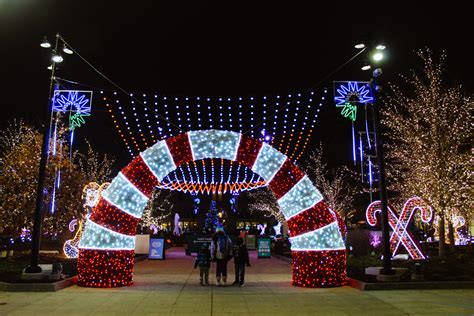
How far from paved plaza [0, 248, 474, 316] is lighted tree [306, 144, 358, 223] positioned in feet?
96.2

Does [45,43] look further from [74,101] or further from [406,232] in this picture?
[406,232]

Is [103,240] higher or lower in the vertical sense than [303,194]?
lower

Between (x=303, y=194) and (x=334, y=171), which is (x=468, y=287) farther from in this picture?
(x=334, y=171)

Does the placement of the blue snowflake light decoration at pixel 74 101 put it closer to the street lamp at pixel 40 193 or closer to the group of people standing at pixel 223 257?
the street lamp at pixel 40 193

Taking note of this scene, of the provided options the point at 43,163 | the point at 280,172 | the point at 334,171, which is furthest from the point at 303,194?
the point at 334,171

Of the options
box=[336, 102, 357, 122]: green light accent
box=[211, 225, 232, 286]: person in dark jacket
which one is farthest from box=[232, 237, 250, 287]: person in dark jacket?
box=[336, 102, 357, 122]: green light accent

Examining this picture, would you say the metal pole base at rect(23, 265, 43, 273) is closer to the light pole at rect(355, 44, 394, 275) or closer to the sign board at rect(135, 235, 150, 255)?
the light pole at rect(355, 44, 394, 275)

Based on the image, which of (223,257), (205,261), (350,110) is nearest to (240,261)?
(223,257)

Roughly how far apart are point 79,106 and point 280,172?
24.1 ft

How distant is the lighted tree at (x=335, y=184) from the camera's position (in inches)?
1619

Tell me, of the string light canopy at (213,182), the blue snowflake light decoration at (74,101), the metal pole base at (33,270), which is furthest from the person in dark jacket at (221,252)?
the blue snowflake light decoration at (74,101)

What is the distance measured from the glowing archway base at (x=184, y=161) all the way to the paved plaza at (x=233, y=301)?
21.2 inches

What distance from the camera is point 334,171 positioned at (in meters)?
44.6

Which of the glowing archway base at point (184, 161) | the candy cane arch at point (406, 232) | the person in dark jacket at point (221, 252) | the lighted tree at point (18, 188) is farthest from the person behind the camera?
the lighted tree at point (18, 188)
